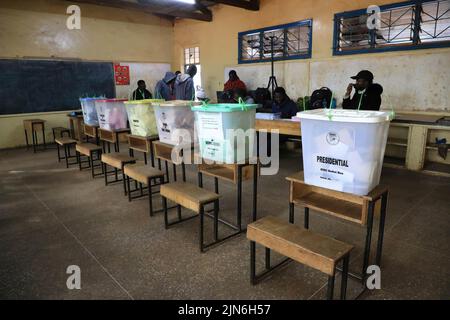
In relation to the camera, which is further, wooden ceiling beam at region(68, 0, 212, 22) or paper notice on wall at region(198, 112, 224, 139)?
wooden ceiling beam at region(68, 0, 212, 22)

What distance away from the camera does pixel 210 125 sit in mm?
2322

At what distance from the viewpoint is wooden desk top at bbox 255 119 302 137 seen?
10.9ft

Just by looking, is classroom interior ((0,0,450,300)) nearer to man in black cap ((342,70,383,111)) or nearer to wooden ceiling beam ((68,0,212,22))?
wooden ceiling beam ((68,0,212,22))

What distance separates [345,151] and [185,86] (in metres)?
4.82

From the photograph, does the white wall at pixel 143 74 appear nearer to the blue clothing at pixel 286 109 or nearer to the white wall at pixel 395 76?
the white wall at pixel 395 76

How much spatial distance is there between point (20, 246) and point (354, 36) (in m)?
5.31

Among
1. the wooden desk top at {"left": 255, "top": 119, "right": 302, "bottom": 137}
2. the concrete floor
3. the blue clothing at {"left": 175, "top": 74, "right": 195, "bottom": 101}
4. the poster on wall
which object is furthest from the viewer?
the poster on wall

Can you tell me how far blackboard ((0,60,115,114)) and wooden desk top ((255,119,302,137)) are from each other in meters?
5.15

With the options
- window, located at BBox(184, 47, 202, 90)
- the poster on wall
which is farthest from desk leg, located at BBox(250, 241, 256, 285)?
the poster on wall

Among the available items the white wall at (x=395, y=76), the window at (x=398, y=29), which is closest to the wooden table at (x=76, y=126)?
the white wall at (x=395, y=76)

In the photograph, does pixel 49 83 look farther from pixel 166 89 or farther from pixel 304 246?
pixel 304 246

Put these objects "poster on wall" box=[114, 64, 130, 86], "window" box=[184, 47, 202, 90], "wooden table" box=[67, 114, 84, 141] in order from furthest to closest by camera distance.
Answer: "window" box=[184, 47, 202, 90], "poster on wall" box=[114, 64, 130, 86], "wooden table" box=[67, 114, 84, 141]

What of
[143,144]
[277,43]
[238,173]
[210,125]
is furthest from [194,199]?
[277,43]

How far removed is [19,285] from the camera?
202 centimetres
